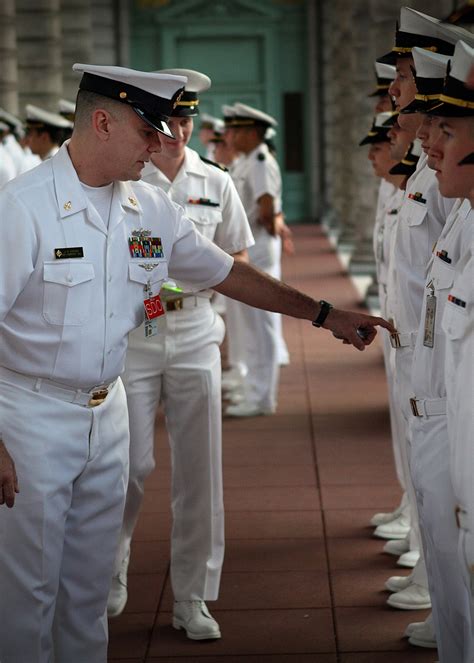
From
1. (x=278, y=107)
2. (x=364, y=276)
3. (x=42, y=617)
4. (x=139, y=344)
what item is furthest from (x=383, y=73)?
(x=278, y=107)

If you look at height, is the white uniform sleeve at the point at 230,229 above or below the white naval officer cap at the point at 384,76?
below

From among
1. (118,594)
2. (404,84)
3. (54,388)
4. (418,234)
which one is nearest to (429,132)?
(418,234)

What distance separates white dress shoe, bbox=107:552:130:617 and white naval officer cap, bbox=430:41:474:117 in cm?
282

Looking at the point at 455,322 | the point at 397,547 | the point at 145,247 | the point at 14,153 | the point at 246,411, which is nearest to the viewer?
the point at 455,322

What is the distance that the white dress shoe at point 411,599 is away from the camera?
17.9 feet

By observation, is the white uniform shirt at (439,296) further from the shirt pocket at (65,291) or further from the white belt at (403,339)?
the shirt pocket at (65,291)

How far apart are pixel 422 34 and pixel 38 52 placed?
18.5 m

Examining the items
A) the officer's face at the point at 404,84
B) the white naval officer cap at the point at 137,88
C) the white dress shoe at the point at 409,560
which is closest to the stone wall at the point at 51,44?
the white dress shoe at the point at 409,560

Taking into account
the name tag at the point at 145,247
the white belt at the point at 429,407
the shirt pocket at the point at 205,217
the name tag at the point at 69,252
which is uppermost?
the name tag at the point at 69,252

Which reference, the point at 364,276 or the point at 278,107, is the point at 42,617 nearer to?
the point at 364,276

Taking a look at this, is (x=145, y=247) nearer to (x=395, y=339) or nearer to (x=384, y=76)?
(x=395, y=339)

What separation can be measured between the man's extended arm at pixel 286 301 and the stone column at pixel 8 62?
52.0 ft

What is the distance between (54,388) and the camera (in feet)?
13.1

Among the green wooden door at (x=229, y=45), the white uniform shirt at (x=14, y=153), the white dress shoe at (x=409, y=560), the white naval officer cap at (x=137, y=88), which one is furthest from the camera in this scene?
the green wooden door at (x=229, y=45)
